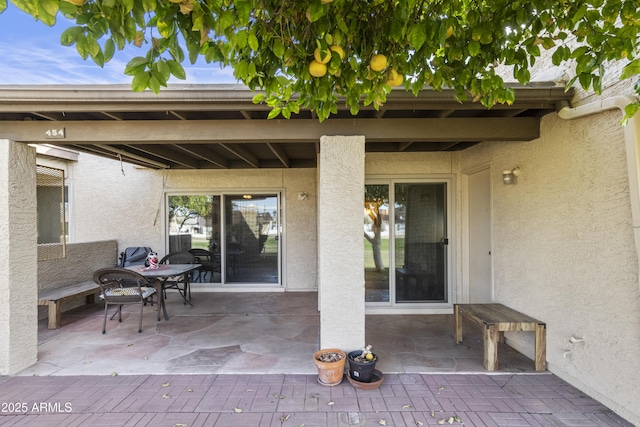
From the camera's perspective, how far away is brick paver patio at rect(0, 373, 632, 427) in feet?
8.37

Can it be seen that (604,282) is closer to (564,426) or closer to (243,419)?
(564,426)

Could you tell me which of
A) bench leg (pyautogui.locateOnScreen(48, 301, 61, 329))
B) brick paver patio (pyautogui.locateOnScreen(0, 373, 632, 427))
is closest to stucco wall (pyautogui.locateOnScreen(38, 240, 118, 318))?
bench leg (pyautogui.locateOnScreen(48, 301, 61, 329))

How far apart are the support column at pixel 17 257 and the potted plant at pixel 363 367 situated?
3.55m

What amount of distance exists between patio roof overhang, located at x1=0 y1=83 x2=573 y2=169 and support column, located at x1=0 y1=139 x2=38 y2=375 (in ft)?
0.95

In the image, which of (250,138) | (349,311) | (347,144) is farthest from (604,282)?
(250,138)

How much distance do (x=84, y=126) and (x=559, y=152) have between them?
4.98 m

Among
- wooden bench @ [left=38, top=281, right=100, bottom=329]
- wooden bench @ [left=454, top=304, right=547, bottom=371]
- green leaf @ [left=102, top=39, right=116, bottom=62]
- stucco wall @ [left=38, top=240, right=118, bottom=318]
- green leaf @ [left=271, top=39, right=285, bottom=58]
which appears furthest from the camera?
stucco wall @ [left=38, top=240, right=118, bottom=318]

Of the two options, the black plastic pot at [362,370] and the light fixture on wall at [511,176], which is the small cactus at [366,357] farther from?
the light fixture on wall at [511,176]

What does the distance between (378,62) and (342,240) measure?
181 centimetres

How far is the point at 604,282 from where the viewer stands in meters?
2.74

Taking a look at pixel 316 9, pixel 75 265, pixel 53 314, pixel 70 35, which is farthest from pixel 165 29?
pixel 75 265

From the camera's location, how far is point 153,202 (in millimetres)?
6980

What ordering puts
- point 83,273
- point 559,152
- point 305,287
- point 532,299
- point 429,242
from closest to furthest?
1. point 559,152
2. point 532,299
3. point 429,242
4. point 83,273
5. point 305,287

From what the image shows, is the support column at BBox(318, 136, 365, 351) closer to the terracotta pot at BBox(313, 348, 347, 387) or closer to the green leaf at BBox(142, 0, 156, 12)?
the terracotta pot at BBox(313, 348, 347, 387)
